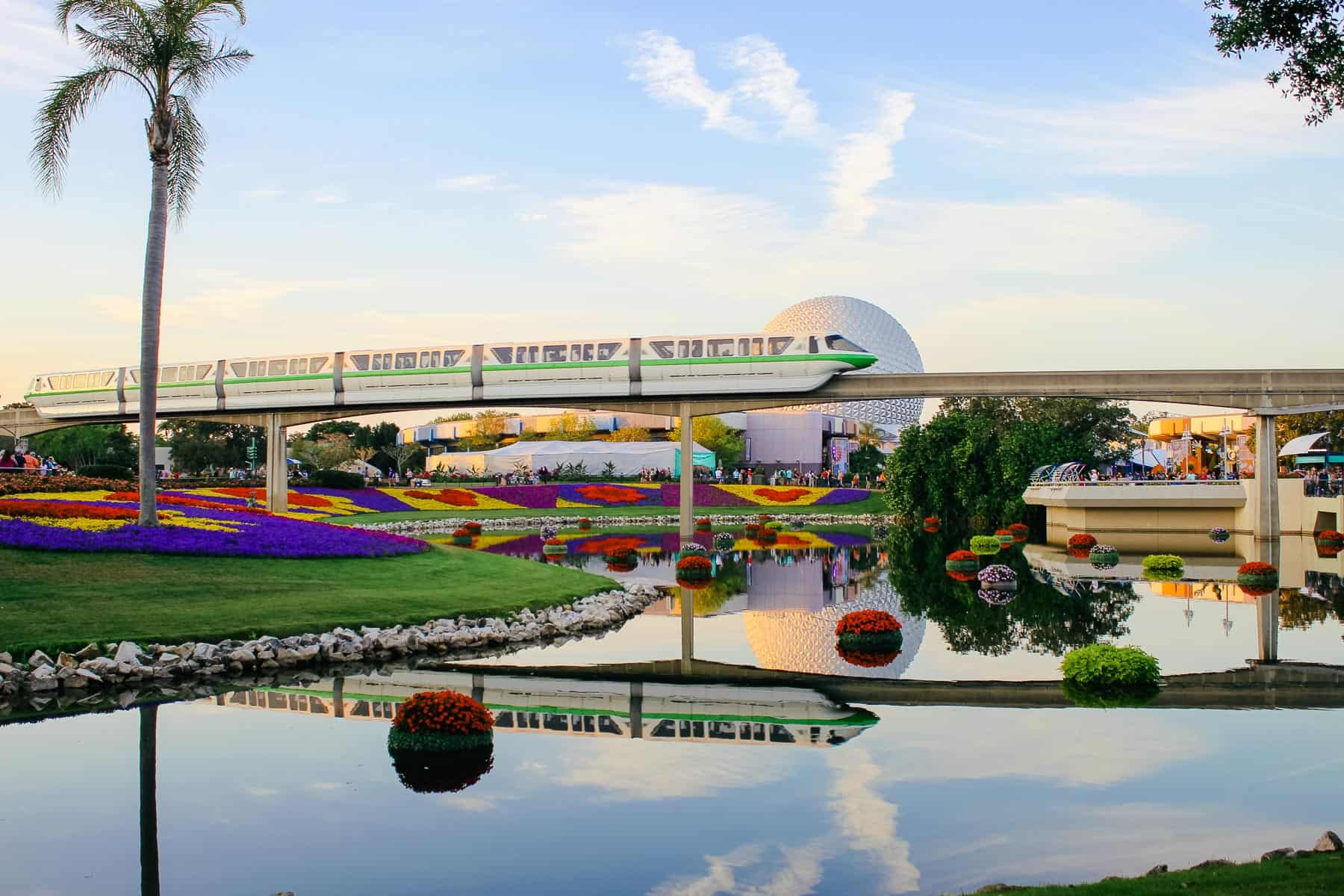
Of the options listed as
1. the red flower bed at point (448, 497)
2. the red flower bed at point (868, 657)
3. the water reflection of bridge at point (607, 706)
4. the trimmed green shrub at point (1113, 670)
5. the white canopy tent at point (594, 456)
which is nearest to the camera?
the water reflection of bridge at point (607, 706)

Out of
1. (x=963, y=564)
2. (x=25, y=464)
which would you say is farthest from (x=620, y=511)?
(x=963, y=564)

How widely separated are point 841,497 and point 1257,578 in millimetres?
51171

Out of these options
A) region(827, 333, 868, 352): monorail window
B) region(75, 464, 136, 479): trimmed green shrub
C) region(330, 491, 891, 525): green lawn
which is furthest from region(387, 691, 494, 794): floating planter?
region(75, 464, 136, 479): trimmed green shrub

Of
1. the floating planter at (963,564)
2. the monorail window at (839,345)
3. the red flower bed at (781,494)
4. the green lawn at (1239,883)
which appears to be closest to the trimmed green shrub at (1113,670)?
the green lawn at (1239,883)

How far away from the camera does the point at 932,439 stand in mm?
63938

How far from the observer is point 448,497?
2896 inches

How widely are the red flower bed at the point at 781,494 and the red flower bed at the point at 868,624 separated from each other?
195 feet

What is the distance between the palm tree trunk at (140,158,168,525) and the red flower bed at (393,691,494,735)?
16.1m

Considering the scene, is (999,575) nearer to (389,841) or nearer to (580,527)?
(389,841)

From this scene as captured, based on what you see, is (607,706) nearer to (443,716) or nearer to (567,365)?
(443,716)

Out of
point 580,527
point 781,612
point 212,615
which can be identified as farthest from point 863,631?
point 580,527

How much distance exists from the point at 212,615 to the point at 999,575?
22.1 m

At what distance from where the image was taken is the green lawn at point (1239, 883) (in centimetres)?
785

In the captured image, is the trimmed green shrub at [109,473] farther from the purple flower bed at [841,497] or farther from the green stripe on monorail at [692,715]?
the green stripe on monorail at [692,715]
